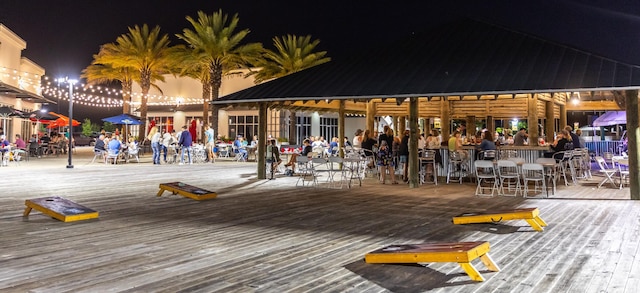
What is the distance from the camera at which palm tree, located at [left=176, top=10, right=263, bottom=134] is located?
26453 millimetres

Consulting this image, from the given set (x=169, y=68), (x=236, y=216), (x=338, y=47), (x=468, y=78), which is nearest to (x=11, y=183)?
(x=236, y=216)

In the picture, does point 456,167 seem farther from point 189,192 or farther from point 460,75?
point 189,192

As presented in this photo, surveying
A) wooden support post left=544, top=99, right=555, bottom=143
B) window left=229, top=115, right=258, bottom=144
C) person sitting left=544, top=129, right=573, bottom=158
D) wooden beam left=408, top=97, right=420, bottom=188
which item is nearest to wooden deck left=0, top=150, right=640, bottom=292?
wooden beam left=408, top=97, right=420, bottom=188

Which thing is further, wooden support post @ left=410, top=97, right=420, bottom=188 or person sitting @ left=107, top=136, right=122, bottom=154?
person sitting @ left=107, top=136, right=122, bottom=154

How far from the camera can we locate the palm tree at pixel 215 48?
26453 millimetres

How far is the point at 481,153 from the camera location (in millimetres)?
12609

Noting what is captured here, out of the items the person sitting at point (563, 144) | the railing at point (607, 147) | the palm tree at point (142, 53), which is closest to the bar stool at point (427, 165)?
the person sitting at point (563, 144)

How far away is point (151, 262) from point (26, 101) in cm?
3532

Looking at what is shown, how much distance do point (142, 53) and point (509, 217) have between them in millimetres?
26984

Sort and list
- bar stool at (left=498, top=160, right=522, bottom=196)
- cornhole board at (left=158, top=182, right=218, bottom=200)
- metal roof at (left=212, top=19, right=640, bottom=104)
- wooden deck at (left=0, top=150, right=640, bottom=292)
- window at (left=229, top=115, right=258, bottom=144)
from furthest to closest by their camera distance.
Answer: window at (left=229, top=115, right=258, bottom=144) → bar stool at (left=498, top=160, right=522, bottom=196) → metal roof at (left=212, top=19, right=640, bottom=104) → cornhole board at (left=158, top=182, right=218, bottom=200) → wooden deck at (left=0, top=150, right=640, bottom=292)

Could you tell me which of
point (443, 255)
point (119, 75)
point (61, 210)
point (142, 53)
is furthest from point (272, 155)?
point (119, 75)

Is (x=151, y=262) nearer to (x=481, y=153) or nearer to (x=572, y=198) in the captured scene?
(x=572, y=198)

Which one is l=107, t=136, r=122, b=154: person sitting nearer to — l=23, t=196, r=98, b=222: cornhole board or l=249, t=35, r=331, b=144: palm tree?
l=249, t=35, r=331, b=144: palm tree

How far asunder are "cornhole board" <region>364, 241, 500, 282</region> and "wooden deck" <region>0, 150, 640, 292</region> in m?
0.10
